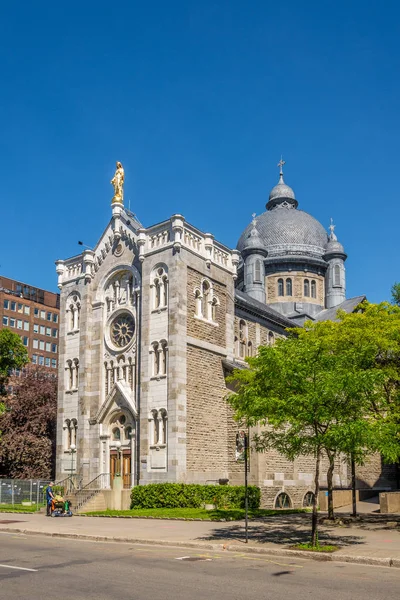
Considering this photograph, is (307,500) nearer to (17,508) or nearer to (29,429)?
(17,508)

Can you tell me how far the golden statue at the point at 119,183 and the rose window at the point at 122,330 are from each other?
7683mm

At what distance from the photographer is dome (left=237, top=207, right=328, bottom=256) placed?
64500 millimetres

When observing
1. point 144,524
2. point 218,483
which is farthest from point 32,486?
point 144,524

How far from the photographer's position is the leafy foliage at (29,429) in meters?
44.5

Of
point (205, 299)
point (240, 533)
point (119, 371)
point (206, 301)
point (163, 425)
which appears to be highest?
point (205, 299)

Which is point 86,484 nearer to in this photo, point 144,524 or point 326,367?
point 144,524

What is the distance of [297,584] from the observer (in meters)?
12.5

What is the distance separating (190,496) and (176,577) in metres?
20.9

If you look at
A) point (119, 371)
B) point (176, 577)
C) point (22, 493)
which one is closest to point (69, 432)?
point (22, 493)

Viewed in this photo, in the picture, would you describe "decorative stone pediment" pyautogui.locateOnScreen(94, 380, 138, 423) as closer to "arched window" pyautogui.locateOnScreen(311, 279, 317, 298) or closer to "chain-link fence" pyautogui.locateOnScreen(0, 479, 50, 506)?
"chain-link fence" pyautogui.locateOnScreen(0, 479, 50, 506)

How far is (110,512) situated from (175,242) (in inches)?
572

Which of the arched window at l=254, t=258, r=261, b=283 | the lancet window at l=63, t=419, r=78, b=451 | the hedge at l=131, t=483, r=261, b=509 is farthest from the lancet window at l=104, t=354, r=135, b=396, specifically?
the arched window at l=254, t=258, r=261, b=283

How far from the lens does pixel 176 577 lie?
1310 cm

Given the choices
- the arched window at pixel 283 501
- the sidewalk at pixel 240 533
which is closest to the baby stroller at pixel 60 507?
the sidewalk at pixel 240 533
